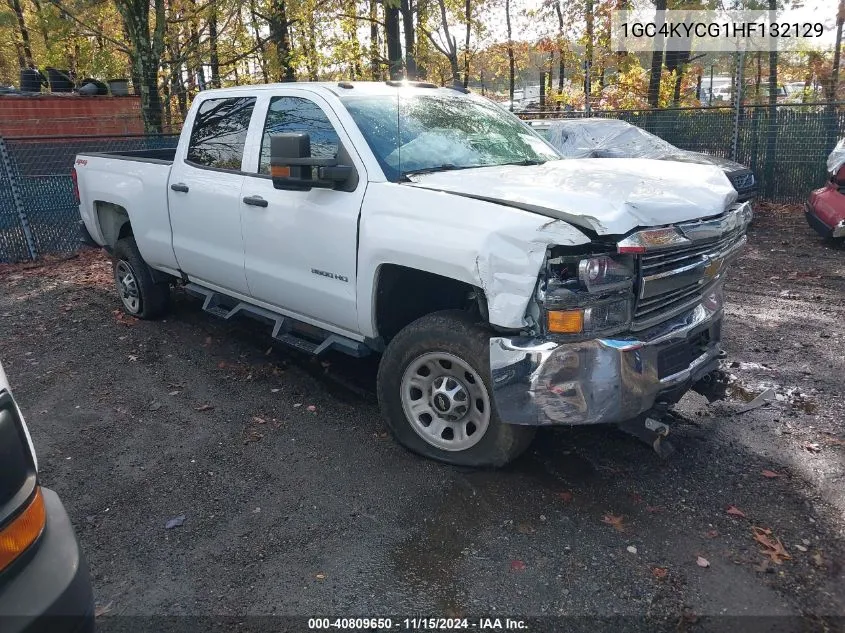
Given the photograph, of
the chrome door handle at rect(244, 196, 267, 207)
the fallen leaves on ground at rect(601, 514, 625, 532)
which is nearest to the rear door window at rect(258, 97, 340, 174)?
the chrome door handle at rect(244, 196, 267, 207)

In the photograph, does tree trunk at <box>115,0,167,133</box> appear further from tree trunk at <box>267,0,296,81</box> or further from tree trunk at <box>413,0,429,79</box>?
tree trunk at <box>413,0,429,79</box>

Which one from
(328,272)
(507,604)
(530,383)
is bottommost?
(507,604)

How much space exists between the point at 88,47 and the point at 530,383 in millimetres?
21493

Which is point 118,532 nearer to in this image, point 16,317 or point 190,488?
point 190,488

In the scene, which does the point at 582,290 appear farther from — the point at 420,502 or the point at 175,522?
the point at 175,522

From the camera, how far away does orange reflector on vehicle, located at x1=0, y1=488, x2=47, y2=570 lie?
6.17 ft

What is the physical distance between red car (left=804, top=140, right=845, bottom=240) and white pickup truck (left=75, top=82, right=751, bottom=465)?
5.74 m

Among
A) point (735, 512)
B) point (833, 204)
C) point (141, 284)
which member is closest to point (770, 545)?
point (735, 512)

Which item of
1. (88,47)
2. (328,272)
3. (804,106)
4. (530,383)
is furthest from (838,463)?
(88,47)

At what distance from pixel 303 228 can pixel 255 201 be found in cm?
55

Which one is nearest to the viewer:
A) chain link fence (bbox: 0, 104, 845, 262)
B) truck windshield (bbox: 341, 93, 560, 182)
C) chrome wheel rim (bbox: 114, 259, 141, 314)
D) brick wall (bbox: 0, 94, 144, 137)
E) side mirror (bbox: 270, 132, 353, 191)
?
side mirror (bbox: 270, 132, 353, 191)

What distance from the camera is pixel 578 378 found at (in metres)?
3.23

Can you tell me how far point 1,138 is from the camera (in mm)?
9484

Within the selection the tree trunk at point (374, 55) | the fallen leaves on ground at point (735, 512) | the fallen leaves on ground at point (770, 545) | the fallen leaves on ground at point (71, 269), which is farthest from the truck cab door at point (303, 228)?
the tree trunk at point (374, 55)
